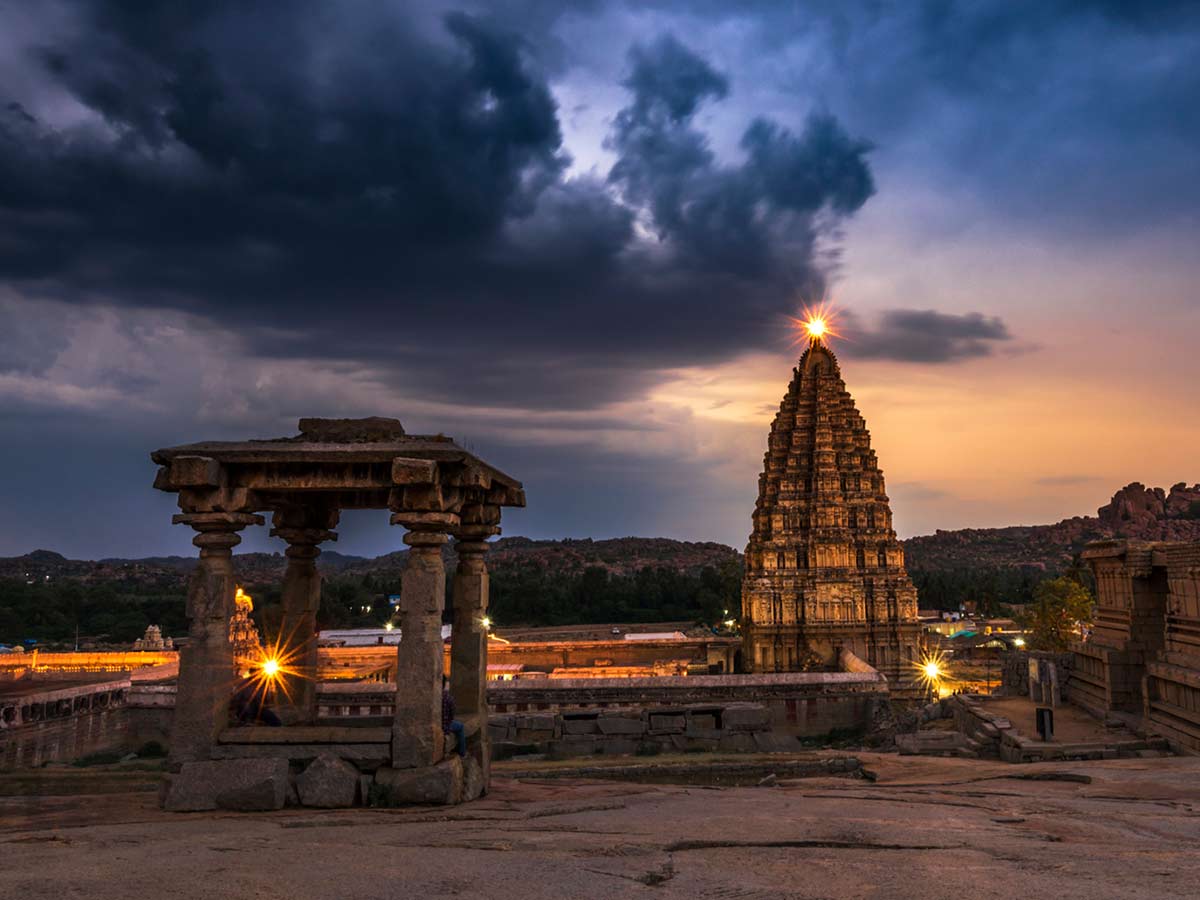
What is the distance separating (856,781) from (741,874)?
25.8ft

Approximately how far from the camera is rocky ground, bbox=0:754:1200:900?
18.7 feet

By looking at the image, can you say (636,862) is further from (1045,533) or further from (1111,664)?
(1045,533)

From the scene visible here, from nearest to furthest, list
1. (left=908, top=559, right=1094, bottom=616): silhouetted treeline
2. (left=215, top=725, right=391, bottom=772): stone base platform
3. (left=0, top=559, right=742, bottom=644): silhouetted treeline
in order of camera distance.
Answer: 1. (left=215, top=725, right=391, bottom=772): stone base platform
2. (left=0, top=559, right=742, bottom=644): silhouetted treeline
3. (left=908, top=559, right=1094, bottom=616): silhouetted treeline

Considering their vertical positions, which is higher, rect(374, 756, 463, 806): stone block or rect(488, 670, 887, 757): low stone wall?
rect(374, 756, 463, 806): stone block

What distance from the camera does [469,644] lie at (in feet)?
39.0

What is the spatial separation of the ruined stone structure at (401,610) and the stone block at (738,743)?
7.36 metres

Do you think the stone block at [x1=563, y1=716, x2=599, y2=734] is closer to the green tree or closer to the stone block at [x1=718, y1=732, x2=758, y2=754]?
the stone block at [x1=718, y1=732, x2=758, y2=754]

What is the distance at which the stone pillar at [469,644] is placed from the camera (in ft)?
38.8

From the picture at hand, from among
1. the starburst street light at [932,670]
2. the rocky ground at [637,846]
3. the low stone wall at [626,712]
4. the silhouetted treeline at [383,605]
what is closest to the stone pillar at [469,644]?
the rocky ground at [637,846]

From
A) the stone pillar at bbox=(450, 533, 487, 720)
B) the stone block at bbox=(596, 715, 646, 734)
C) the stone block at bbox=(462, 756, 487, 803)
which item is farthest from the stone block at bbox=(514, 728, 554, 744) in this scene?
the stone block at bbox=(462, 756, 487, 803)

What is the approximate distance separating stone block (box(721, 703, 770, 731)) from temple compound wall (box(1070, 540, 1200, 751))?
25.4ft

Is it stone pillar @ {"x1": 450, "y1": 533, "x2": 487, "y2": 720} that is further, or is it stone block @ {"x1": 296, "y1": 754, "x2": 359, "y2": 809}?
stone pillar @ {"x1": 450, "y1": 533, "x2": 487, "y2": 720}

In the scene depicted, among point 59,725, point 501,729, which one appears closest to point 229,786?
point 501,729

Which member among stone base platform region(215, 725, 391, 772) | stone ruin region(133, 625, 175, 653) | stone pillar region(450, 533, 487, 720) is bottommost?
stone ruin region(133, 625, 175, 653)
